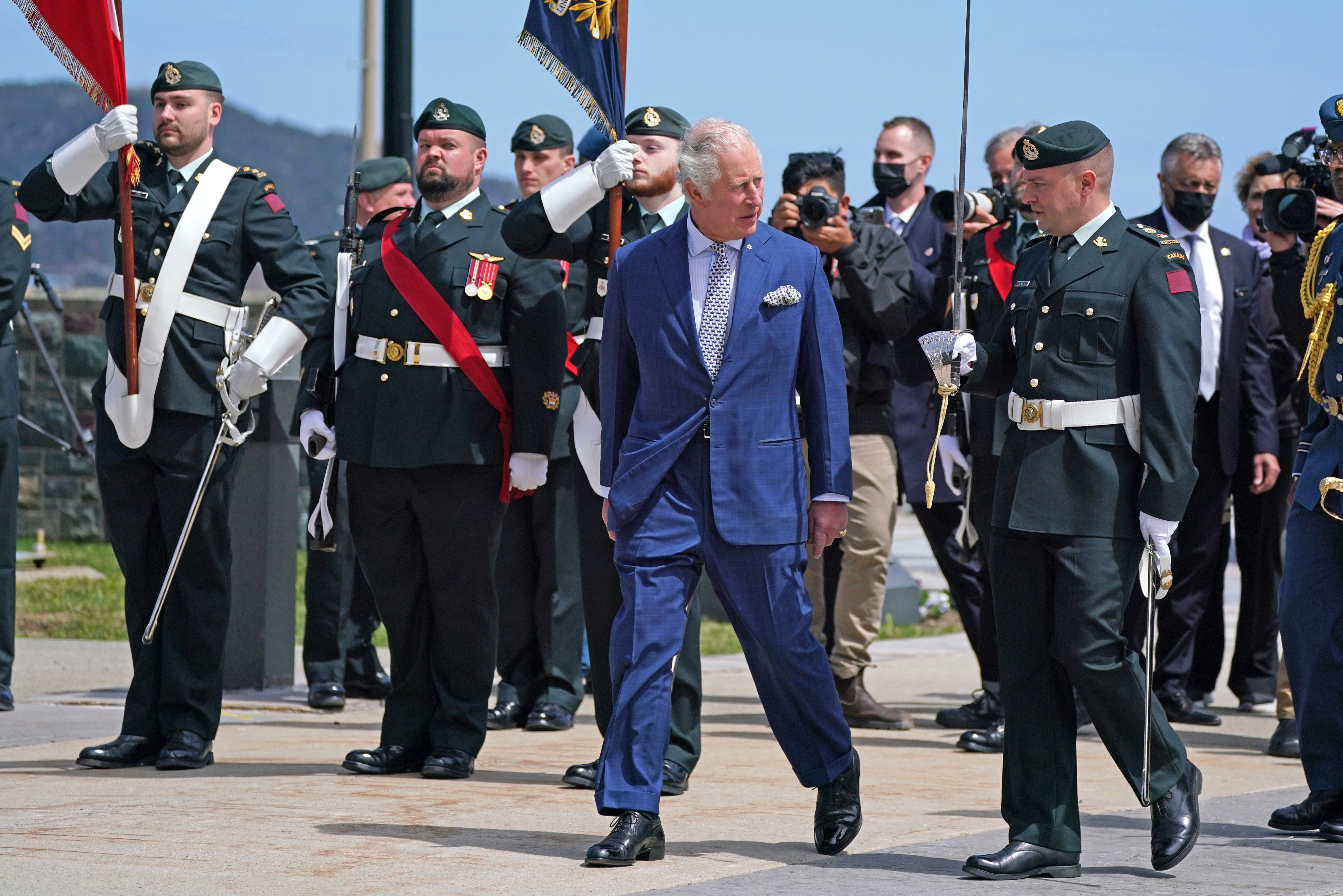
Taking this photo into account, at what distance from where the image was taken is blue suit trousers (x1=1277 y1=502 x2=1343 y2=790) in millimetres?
5980

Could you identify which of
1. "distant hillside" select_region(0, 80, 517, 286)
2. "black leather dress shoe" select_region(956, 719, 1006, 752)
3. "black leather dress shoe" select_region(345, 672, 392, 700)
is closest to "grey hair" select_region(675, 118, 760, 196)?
"black leather dress shoe" select_region(956, 719, 1006, 752)

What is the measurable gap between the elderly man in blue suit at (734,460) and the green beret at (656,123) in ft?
4.43

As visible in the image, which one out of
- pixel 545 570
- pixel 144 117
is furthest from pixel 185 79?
pixel 144 117

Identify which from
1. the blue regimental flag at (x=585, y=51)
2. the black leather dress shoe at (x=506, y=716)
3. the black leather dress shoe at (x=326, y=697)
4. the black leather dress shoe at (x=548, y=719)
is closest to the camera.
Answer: the blue regimental flag at (x=585, y=51)

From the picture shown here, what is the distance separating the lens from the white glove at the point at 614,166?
607 centimetres

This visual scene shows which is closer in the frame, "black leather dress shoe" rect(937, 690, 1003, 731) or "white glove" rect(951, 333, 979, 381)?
"white glove" rect(951, 333, 979, 381)

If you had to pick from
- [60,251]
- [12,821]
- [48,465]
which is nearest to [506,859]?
[12,821]

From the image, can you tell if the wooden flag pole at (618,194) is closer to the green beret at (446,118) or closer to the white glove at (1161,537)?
the green beret at (446,118)

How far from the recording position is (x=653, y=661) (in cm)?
527

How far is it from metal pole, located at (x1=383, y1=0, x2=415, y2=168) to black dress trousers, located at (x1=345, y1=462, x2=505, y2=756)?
4192 millimetres

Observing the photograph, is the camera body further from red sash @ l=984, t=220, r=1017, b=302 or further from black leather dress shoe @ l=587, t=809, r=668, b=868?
black leather dress shoe @ l=587, t=809, r=668, b=868

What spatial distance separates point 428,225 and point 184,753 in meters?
1.94

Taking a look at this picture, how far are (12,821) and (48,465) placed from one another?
34.9 feet

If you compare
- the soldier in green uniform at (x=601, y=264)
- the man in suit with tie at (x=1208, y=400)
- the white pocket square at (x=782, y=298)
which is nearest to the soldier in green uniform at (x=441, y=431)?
the soldier in green uniform at (x=601, y=264)
